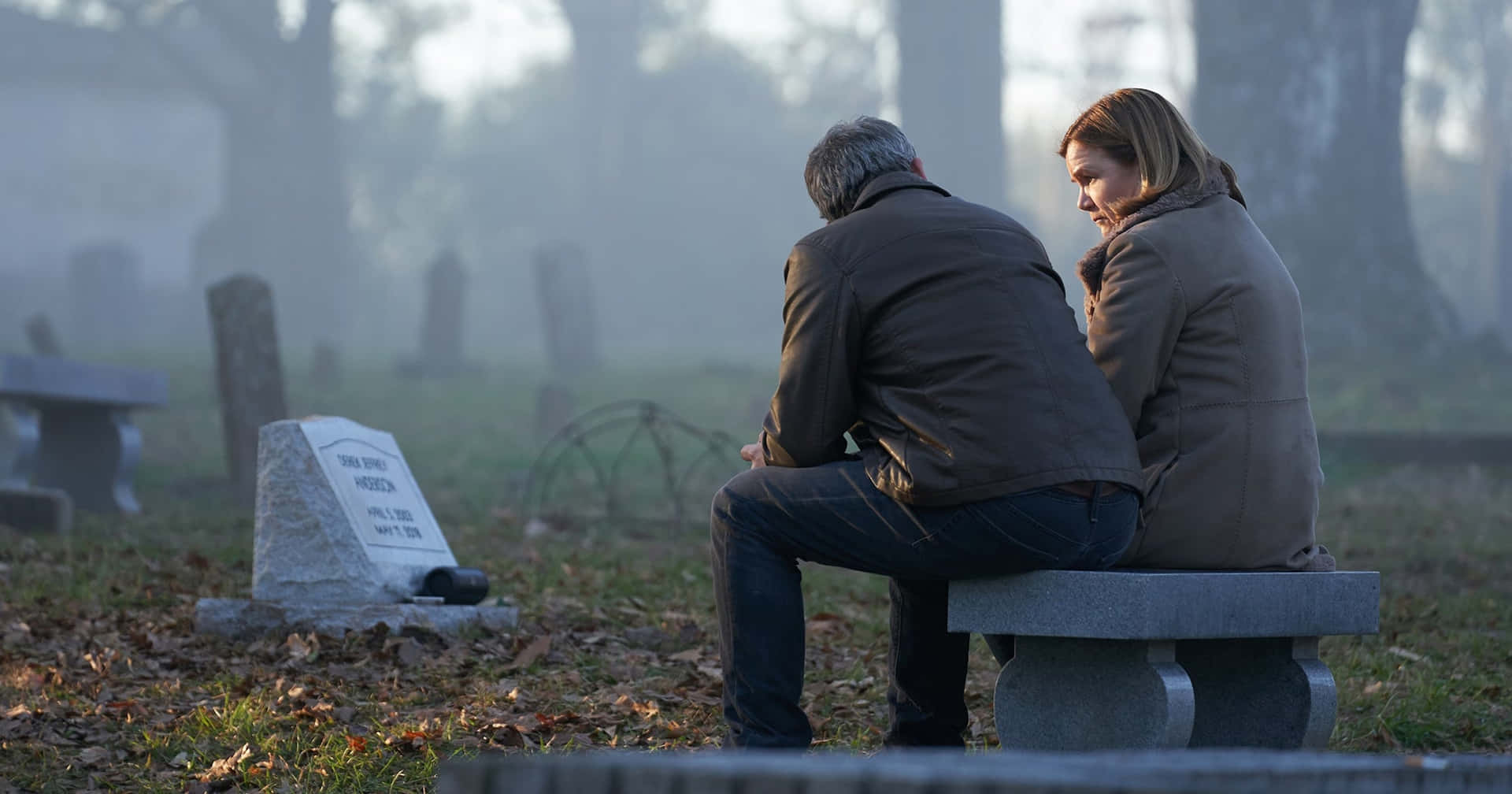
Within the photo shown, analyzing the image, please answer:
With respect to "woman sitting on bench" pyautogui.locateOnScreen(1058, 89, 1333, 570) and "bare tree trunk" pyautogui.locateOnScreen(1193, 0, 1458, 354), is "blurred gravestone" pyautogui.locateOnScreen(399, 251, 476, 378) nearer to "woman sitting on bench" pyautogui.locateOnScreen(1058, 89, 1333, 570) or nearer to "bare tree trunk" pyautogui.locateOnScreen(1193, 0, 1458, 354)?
"bare tree trunk" pyautogui.locateOnScreen(1193, 0, 1458, 354)

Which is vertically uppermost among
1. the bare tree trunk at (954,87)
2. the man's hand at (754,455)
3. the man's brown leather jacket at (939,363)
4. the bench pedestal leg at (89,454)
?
the bare tree trunk at (954,87)

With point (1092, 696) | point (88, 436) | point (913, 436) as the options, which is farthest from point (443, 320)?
point (1092, 696)

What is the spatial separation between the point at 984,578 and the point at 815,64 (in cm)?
5137


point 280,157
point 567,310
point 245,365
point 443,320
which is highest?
point 280,157

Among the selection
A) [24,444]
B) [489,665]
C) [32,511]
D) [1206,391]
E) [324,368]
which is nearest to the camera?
[1206,391]

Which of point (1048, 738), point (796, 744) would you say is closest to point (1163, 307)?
point (1048, 738)

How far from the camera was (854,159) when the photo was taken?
397 centimetres

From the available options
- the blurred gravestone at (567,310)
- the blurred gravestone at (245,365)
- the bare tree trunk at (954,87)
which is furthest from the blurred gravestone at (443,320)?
the blurred gravestone at (245,365)

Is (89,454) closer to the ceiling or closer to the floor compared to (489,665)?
closer to the ceiling

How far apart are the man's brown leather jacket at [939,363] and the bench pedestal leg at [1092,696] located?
42cm

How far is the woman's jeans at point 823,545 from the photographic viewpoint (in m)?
3.51

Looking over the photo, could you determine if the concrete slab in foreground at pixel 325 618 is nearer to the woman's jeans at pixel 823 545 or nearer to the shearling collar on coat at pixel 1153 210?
the woman's jeans at pixel 823 545

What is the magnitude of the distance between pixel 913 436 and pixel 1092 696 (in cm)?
74

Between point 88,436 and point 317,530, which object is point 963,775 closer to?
point 317,530
